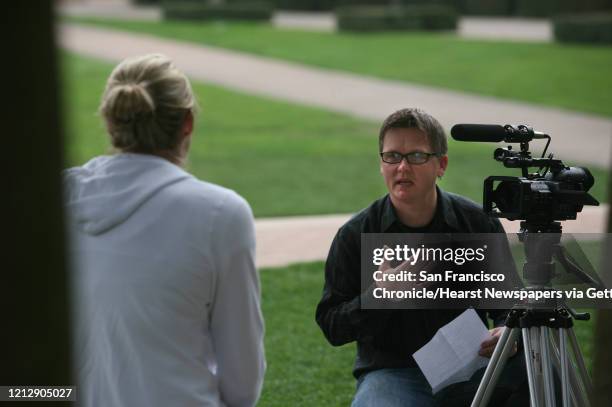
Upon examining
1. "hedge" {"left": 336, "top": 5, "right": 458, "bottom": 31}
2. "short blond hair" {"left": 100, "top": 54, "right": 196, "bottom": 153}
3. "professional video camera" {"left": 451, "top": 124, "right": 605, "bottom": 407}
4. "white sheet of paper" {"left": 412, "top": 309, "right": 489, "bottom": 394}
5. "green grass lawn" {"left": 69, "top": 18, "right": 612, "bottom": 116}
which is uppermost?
"short blond hair" {"left": 100, "top": 54, "right": 196, "bottom": 153}

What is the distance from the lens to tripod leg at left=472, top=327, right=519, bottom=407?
10.9 feet

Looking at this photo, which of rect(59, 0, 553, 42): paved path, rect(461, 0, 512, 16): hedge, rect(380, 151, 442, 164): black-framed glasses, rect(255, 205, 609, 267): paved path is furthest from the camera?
rect(461, 0, 512, 16): hedge

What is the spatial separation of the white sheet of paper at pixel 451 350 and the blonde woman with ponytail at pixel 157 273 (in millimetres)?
895

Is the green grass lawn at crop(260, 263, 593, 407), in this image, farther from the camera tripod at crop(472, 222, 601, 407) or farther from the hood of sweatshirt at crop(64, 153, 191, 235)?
the hood of sweatshirt at crop(64, 153, 191, 235)

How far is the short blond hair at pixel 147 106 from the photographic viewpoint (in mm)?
2809

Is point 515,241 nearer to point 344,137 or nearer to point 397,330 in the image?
point 397,330

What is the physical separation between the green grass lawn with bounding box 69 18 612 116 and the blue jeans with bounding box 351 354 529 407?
1300cm

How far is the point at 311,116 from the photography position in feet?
52.5

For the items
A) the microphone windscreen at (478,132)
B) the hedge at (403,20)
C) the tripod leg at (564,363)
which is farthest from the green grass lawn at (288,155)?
the hedge at (403,20)

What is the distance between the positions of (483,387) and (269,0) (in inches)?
1491

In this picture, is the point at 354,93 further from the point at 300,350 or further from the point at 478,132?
the point at 478,132

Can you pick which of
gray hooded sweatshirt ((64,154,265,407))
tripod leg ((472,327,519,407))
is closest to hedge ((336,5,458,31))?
tripod leg ((472,327,519,407))

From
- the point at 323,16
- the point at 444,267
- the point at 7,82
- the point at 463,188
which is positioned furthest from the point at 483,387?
the point at 323,16

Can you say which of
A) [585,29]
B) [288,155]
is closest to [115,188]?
[288,155]
